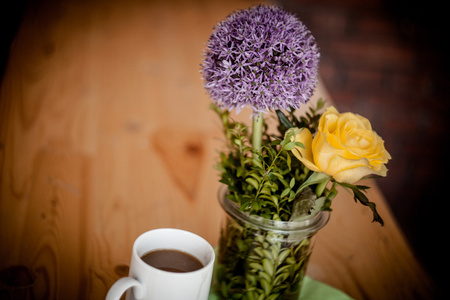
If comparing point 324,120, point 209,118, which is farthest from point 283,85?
point 209,118

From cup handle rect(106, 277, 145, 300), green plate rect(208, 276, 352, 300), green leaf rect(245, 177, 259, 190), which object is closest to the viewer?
cup handle rect(106, 277, 145, 300)

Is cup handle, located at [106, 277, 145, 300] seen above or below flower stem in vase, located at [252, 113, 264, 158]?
below

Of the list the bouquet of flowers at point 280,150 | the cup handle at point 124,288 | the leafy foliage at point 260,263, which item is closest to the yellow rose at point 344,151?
the bouquet of flowers at point 280,150

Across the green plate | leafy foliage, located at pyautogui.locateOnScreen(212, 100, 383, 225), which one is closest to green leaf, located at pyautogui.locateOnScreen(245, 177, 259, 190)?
leafy foliage, located at pyautogui.locateOnScreen(212, 100, 383, 225)

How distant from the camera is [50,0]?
1041 mm

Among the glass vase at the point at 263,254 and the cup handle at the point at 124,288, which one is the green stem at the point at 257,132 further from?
the cup handle at the point at 124,288

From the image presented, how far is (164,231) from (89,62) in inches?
28.5

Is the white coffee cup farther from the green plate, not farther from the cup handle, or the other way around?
the green plate

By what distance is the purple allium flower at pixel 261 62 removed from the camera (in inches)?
17.2

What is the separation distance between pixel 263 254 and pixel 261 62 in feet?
0.76

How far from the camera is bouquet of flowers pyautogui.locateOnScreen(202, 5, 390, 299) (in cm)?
43

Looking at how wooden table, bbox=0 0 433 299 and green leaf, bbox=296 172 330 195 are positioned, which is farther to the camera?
wooden table, bbox=0 0 433 299

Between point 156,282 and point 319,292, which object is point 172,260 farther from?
point 319,292

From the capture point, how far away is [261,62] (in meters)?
0.44
